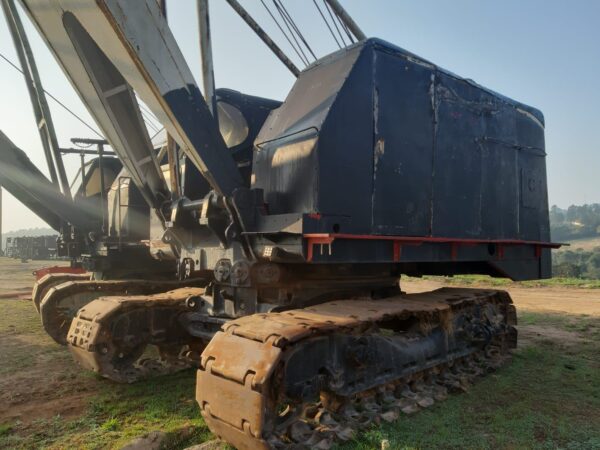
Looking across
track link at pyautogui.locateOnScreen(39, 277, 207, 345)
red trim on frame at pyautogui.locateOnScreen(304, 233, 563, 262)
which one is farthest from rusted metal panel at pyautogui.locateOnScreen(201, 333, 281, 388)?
track link at pyautogui.locateOnScreen(39, 277, 207, 345)

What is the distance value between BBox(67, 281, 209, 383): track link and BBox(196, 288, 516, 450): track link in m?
2.41

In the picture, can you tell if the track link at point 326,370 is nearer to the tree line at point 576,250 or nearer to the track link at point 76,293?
the track link at point 76,293

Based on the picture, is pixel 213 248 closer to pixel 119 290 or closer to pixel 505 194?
pixel 119 290

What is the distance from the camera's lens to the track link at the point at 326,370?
4137 mm

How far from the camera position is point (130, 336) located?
667 cm

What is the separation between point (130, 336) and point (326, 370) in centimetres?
313

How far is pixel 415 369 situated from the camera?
593cm

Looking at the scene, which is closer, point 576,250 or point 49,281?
point 49,281

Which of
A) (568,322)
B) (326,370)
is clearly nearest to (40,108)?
(326,370)

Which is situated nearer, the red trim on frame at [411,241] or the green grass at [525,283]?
the red trim on frame at [411,241]

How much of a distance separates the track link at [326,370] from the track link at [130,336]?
7.91 feet

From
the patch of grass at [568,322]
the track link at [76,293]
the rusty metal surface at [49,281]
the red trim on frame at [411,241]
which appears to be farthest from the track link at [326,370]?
the rusty metal surface at [49,281]

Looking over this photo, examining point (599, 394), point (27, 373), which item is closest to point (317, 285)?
point (599, 394)

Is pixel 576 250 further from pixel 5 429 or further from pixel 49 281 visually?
pixel 5 429
